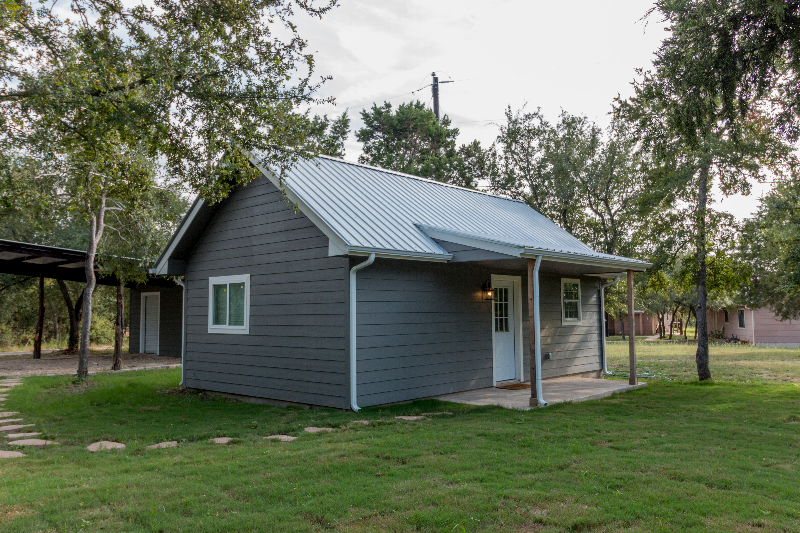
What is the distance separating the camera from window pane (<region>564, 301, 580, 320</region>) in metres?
12.4

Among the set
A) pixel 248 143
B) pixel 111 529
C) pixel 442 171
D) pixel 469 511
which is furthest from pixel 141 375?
pixel 442 171

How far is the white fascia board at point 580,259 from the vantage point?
819 centimetres

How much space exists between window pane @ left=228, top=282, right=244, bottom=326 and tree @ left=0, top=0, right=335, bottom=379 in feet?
8.81

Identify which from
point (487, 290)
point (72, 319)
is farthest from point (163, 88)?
point (72, 319)

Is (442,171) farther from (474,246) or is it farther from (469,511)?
(469,511)

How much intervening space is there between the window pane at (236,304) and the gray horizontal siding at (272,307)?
0.83 ft

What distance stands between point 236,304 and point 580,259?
19.6 ft

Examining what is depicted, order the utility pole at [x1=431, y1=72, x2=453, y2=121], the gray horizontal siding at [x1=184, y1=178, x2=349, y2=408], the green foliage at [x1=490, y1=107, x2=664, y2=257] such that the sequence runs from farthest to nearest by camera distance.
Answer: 1. the utility pole at [x1=431, y1=72, x2=453, y2=121]
2. the green foliage at [x1=490, y1=107, x2=664, y2=257]
3. the gray horizontal siding at [x1=184, y1=178, x2=349, y2=408]

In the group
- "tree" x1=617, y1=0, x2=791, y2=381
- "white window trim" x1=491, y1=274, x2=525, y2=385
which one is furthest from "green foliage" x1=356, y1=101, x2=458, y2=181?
"white window trim" x1=491, y1=274, x2=525, y2=385

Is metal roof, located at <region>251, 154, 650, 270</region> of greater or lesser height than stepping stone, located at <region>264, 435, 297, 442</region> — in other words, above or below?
above

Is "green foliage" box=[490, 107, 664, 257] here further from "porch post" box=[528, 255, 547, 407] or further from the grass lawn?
the grass lawn

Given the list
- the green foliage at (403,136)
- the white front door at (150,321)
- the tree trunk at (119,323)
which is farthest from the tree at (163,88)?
the green foliage at (403,136)

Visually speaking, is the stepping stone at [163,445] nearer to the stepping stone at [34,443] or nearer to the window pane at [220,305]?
the stepping stone at [34,443]

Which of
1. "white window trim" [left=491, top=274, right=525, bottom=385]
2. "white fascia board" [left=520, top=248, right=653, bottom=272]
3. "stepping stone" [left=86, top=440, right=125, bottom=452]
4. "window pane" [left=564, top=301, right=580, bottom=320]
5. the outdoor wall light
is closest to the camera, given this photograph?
"stepping stone" [left=86, top=440, right=125, bottom=452]
